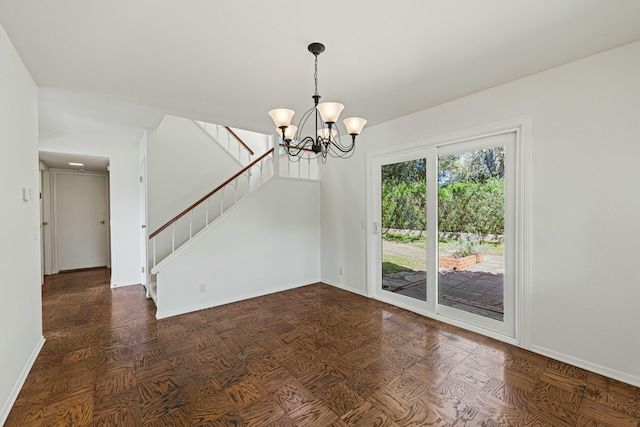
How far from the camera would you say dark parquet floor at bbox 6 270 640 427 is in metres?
1.78

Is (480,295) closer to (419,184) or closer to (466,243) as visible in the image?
(466,243)

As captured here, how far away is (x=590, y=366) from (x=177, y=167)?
18.0ft

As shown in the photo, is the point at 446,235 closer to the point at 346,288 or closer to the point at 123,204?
the point at 346,288

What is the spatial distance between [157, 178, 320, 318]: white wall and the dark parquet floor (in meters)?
0.45

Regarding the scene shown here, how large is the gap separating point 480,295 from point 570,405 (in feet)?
4.07

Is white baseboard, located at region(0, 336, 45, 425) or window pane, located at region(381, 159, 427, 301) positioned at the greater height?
window pane, located at region(381, 159, 427, 301)

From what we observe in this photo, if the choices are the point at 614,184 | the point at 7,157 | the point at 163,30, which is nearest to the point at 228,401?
the point at 7,157

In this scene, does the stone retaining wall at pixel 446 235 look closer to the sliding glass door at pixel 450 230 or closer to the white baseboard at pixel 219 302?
the sliding glass door at pixel 450 230

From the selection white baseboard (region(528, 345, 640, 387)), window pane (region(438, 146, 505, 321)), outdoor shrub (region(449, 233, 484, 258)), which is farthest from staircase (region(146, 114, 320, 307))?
white baseboard (region(528, 345, 640, 387))

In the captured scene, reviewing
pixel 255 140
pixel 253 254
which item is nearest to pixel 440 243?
pixel 253 254

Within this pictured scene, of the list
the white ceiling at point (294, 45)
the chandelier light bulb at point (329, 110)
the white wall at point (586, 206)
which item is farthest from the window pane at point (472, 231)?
the chandelier light bulb at point (329, 110)

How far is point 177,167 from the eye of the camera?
4559 mm

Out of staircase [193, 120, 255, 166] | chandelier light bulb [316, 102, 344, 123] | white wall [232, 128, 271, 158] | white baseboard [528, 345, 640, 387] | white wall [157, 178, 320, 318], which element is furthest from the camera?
white wall [232, 128, 271, 158]

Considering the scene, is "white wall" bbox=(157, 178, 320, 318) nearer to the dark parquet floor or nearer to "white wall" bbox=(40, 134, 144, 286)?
the dark parquet floor
